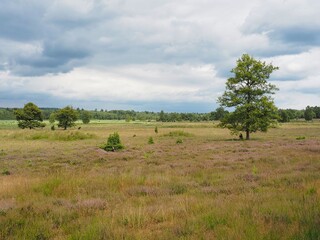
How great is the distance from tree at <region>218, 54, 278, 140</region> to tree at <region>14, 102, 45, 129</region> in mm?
60552

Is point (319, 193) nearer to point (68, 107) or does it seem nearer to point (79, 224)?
point (79, 224)

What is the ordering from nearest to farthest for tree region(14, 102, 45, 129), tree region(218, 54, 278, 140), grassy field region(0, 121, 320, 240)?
grassy field region(0, 121, 320, 240), tree region(218, 54, 278, 140), tree region(14, 102, 45, 129)

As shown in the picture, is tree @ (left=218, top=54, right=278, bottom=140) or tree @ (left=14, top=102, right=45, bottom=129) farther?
tree @ (left=14, top=102, right=45, bottom=129)

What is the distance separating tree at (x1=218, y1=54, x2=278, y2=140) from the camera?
41156 mm

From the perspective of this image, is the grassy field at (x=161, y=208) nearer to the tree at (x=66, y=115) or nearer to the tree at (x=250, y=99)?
the tree at (x=250, y=99)

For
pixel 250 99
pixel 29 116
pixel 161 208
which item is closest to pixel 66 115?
pixel 29 116

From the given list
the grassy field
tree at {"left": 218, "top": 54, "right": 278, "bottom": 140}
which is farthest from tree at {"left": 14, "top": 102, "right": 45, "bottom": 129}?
the grassy field

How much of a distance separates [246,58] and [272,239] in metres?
39.3

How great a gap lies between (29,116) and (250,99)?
64.1m

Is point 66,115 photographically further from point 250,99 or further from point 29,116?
point 250,99

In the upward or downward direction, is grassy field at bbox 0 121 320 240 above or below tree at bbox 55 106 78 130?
below

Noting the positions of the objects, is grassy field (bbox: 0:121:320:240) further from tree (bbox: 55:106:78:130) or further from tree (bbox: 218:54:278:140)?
tree (bbox: 55:106:78:130)

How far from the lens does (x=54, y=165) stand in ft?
70.9

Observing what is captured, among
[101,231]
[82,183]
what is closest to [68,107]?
[82,183]
